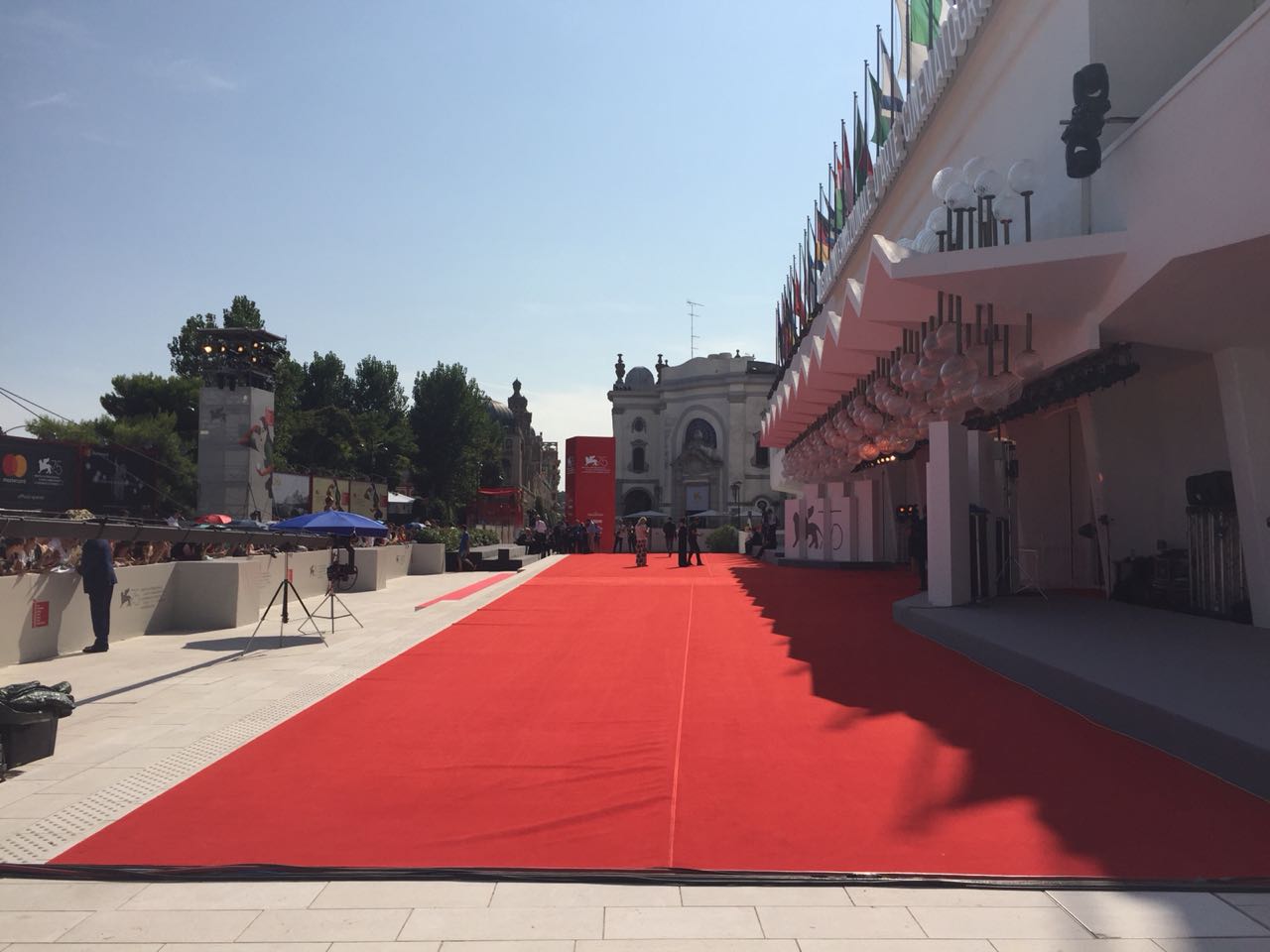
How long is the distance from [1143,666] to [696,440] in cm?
7042

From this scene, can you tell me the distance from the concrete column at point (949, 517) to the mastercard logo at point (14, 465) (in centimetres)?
3135

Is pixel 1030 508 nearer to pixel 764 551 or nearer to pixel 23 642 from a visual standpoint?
pixel 23 642

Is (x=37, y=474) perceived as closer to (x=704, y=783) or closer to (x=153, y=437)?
(x=153, y=437)

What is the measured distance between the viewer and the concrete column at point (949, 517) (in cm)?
1293

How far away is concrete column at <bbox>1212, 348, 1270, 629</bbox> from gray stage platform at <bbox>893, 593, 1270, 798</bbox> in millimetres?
619

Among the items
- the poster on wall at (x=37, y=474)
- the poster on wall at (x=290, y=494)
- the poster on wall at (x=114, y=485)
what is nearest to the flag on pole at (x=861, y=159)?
the poster on wall at (x=290, y=494)

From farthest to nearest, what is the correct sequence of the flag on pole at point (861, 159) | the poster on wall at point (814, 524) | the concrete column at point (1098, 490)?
the poster on wall at point (814, 524)
the flag on pole at point (861, 159)
the concrete column at point (1098, 490)

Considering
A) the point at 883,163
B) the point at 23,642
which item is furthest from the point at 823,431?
the point at 23,642

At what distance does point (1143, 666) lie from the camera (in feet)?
27.0

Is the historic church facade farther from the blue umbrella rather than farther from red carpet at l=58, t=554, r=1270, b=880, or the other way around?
red carpet at l=58, t=554, r=1270, b=880

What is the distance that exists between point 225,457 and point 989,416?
2409 cm

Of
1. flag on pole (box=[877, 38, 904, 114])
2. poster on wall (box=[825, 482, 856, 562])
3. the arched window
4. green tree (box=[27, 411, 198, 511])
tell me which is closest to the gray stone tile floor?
flag on pole (box=[877, 38, 904, 114])

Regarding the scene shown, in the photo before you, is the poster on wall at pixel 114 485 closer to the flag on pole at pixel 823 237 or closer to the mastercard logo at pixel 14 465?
the mastercard logo at pixel 14 465

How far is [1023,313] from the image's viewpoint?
1154cm
